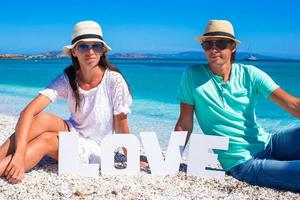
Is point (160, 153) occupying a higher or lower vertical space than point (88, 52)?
lower

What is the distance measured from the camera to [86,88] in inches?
206

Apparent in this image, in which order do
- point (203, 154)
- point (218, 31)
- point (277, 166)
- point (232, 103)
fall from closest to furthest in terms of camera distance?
point (277, 166), point (218, 31), point (232, 103), point (203, 154)

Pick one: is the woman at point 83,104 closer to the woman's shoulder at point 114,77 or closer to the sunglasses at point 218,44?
the woman's shoulder at point 114,77

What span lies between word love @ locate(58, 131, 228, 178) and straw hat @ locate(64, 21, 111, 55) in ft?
3.24

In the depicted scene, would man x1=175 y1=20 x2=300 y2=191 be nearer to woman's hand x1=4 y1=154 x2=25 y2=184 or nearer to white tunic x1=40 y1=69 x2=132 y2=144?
white tunic x1=40 y1=69 x2=132 y2=144

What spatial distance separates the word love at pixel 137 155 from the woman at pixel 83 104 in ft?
0.50

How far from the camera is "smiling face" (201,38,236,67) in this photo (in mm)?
4875

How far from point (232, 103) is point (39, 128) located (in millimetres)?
2054

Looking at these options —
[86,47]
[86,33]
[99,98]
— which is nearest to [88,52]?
[86,47]

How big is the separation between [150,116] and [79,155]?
278 inches

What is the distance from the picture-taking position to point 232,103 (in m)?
4.98

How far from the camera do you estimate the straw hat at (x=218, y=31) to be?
4.86m

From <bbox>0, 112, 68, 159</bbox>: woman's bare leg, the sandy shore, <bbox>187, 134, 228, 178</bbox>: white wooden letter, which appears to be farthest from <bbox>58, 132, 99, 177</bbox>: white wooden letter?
<bbox>187, 134, 228, 178</bbox>: white wooden letter

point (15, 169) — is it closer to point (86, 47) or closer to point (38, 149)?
point (38, 149)
